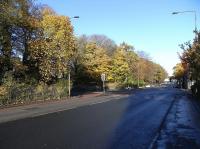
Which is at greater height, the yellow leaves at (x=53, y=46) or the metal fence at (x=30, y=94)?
the yellow leaves at (x=53, y=46)

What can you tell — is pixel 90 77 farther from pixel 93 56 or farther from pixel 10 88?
pixel 10 88

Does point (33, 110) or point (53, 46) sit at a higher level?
point (53, 46)

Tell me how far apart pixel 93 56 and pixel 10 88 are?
4696cm

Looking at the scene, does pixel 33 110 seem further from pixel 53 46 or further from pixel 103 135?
pixel 53 46

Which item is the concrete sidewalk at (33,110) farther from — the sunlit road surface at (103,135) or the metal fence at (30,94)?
the sunlit road surface at (103,135)

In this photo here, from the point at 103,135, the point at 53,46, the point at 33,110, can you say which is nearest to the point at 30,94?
the point at 53,46

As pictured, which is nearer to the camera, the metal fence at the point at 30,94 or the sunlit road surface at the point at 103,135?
the sunlit road surface at the point at 103,135

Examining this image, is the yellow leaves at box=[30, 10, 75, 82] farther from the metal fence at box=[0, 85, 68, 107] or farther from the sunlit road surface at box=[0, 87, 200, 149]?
the sunlit road surface at box=[0, 87, 200, 149]

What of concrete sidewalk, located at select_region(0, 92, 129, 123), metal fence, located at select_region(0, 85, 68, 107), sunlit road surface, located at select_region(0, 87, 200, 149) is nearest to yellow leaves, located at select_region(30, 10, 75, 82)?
metal fence, located at select_region(0, 85, 68, 107)

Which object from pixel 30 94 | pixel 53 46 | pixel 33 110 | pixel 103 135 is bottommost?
pixel 103 135

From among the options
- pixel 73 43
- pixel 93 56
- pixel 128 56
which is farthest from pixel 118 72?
pixel 73 43

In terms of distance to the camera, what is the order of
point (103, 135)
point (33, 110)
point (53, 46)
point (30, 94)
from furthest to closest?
1. point (53, 46)
2. point (30, 94)
3. point (33, 110)
4. point (103, 135)

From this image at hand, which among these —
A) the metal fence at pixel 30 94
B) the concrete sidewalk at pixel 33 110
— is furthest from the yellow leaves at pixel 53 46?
the concrete sidewalk at pixel 33 110

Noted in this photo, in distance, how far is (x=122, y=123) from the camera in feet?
62.2
